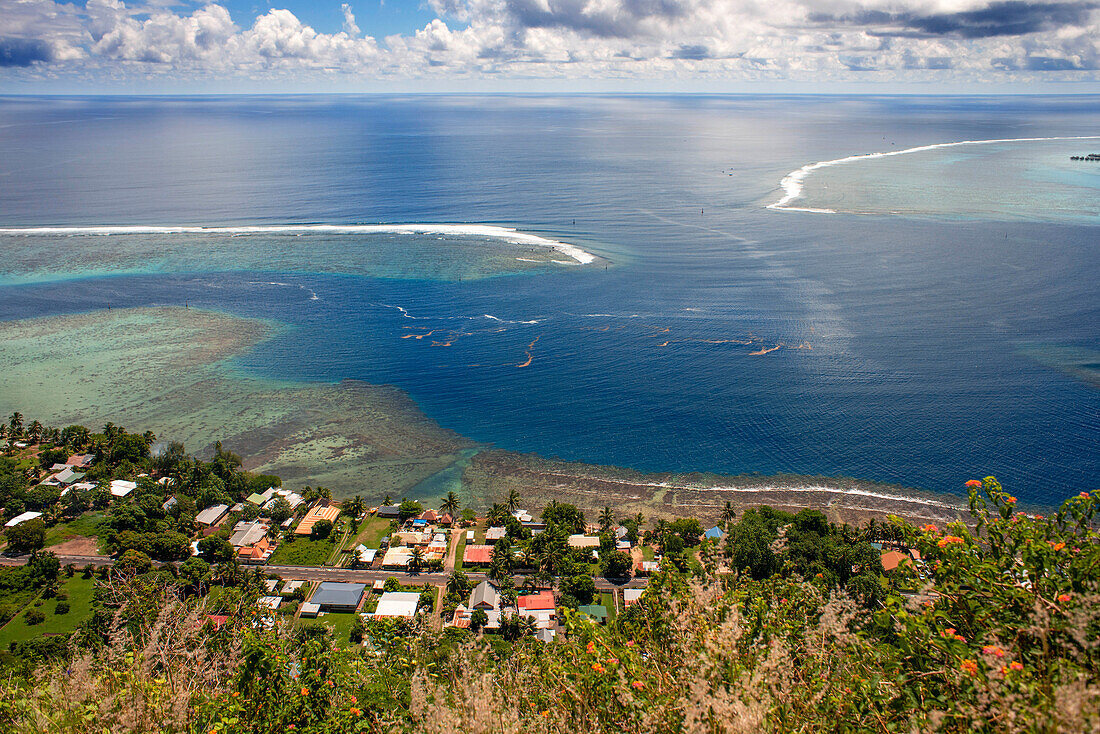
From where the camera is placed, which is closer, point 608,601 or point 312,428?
point 608,601

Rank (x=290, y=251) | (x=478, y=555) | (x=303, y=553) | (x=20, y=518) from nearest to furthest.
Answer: (x=478, y=555)
(x=303, y=553)
(x=20, y=518)
(x=290, y=251)

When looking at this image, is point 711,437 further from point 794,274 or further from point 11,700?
point 11,700

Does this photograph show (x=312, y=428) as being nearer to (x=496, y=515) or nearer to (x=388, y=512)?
(x=388, y=512)

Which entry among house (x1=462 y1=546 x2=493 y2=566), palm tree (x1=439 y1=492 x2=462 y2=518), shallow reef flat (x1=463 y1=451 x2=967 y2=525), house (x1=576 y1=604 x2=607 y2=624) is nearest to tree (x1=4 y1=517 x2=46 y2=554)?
palm tree (x1=439 y1=492 x2=462 y2=518)

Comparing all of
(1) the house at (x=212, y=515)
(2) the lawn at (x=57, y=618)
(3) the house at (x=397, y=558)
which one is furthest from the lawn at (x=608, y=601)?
(2) the lawn at (x=57, y=618)

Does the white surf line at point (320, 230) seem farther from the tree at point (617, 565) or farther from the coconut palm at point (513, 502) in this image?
the tree at point (617, 565)

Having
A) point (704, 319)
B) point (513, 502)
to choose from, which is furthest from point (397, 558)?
point (704, 319)
